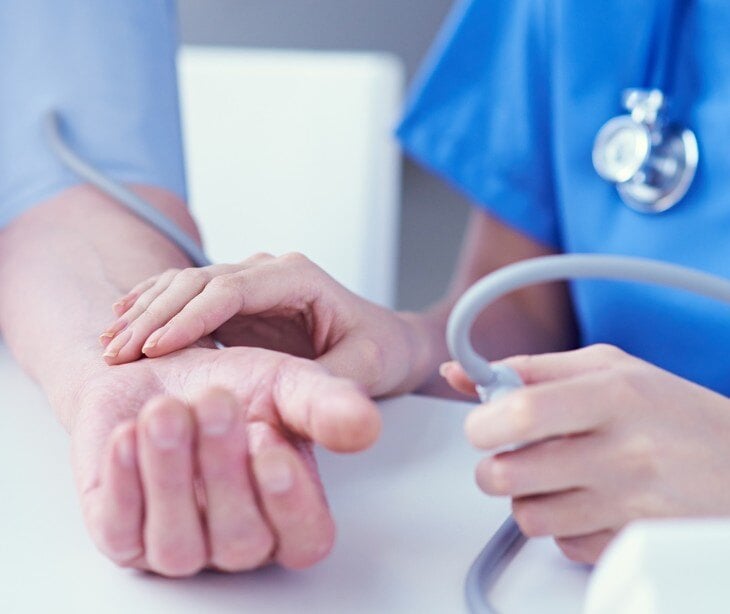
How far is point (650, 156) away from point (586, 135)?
0.09 m

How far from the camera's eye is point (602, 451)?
37 centimetres

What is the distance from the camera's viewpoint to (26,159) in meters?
0.73

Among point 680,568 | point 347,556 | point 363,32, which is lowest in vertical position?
point 363,32

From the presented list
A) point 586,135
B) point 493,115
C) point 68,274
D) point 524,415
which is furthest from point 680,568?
point 493,115

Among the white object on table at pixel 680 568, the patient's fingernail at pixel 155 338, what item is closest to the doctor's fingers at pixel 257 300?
the patient's fingernail at pixel 155 338

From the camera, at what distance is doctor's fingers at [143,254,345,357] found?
1.50ft

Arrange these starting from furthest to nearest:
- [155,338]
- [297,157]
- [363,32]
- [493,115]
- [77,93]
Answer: [363,32] → [297,157] → [493,115] → [77,93] → [155,338]

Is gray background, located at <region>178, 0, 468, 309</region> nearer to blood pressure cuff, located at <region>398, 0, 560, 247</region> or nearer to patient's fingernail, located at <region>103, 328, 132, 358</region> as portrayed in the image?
blood pressure cuff, located at <region>398, 0, 560, 247</region>

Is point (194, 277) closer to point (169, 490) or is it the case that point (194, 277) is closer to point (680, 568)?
point (169, 490)

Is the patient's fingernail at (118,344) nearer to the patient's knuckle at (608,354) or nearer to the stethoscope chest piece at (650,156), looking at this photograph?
the patient's knuckle at (608,354)

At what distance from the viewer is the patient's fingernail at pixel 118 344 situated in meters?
0.46

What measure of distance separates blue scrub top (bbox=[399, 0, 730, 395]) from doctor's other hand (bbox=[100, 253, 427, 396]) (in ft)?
0.84

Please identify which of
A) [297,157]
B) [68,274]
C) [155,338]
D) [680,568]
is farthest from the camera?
[297,157]

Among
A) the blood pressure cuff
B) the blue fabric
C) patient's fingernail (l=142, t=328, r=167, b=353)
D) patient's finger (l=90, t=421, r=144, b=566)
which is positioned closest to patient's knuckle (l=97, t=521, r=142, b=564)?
patient's finger (l=90, t=421, r=144, b=566)
